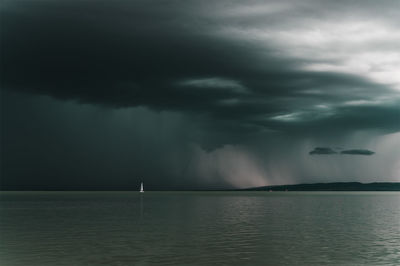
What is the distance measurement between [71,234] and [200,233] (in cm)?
1746

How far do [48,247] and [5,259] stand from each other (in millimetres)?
7866

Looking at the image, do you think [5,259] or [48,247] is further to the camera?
[48,247]

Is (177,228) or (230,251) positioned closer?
(230,251)

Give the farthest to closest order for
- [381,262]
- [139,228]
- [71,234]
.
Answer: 1. [139,228]
2. [71,234]
3. [381,262]

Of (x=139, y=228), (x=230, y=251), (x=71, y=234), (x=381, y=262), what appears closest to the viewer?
(x=381, y=262)

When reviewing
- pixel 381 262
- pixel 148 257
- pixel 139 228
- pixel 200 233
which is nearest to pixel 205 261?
pixel 148 257

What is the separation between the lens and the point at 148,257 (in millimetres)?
44531

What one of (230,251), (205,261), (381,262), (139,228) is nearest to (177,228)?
(139,228)

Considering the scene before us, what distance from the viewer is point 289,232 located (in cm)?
6875

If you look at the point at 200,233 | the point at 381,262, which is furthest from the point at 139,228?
the point at 381,262

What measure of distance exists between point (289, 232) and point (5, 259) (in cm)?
3938

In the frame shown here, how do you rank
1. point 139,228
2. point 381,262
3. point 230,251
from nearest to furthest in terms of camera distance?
point 381,262
point 230,251
point 139,228

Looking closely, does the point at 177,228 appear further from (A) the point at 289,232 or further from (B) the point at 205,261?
(B) the point at 205,261

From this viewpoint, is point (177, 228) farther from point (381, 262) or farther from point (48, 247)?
point (381, 262)
